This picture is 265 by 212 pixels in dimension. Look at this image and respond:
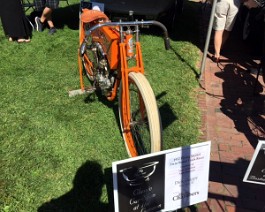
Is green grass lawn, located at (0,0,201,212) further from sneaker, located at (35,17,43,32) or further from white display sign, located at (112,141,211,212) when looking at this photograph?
white display sign, located at (112,141,211,212)

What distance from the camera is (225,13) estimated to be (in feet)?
16.4

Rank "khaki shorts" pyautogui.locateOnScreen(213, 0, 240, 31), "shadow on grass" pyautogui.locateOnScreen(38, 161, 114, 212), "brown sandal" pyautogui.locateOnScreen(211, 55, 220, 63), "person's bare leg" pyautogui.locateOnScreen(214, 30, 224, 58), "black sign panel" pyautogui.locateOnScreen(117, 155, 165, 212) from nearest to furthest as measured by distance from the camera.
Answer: "black sign panel" pyautogui.locateOnScreen(117, 155, 165, 212), "shadow on grass" pyautogui.locateOnScreen(38, 161, 114, 212), "khaki shorts" pyautogui.locateOnScreen(213, 0, 240, 31), "person's bare leg" pyautogui.locateOnScreen(214, 30, 224, 58), "brown sandal" pyautogui.locateOnScreen(211, 55, 220, 63)

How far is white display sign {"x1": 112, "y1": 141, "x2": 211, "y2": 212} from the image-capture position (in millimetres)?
1934

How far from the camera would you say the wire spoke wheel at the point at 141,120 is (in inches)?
99.9

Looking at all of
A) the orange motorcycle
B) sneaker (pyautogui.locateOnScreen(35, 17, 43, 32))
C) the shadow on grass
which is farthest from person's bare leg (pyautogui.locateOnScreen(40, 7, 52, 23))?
the shadow on grass

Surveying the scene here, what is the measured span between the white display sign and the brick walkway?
76 centimetres

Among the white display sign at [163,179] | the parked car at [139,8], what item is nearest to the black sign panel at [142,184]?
the white display sign at [163,179]

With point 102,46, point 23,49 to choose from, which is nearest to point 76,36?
point 23,49

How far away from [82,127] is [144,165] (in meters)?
1.90

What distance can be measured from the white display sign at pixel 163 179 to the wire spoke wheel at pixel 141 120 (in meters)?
0.54

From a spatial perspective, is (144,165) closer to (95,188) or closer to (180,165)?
(180,165)

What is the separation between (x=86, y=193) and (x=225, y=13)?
3.70 metres

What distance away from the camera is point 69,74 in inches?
190

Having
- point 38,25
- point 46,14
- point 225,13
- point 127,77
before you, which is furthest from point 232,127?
point 38,25
